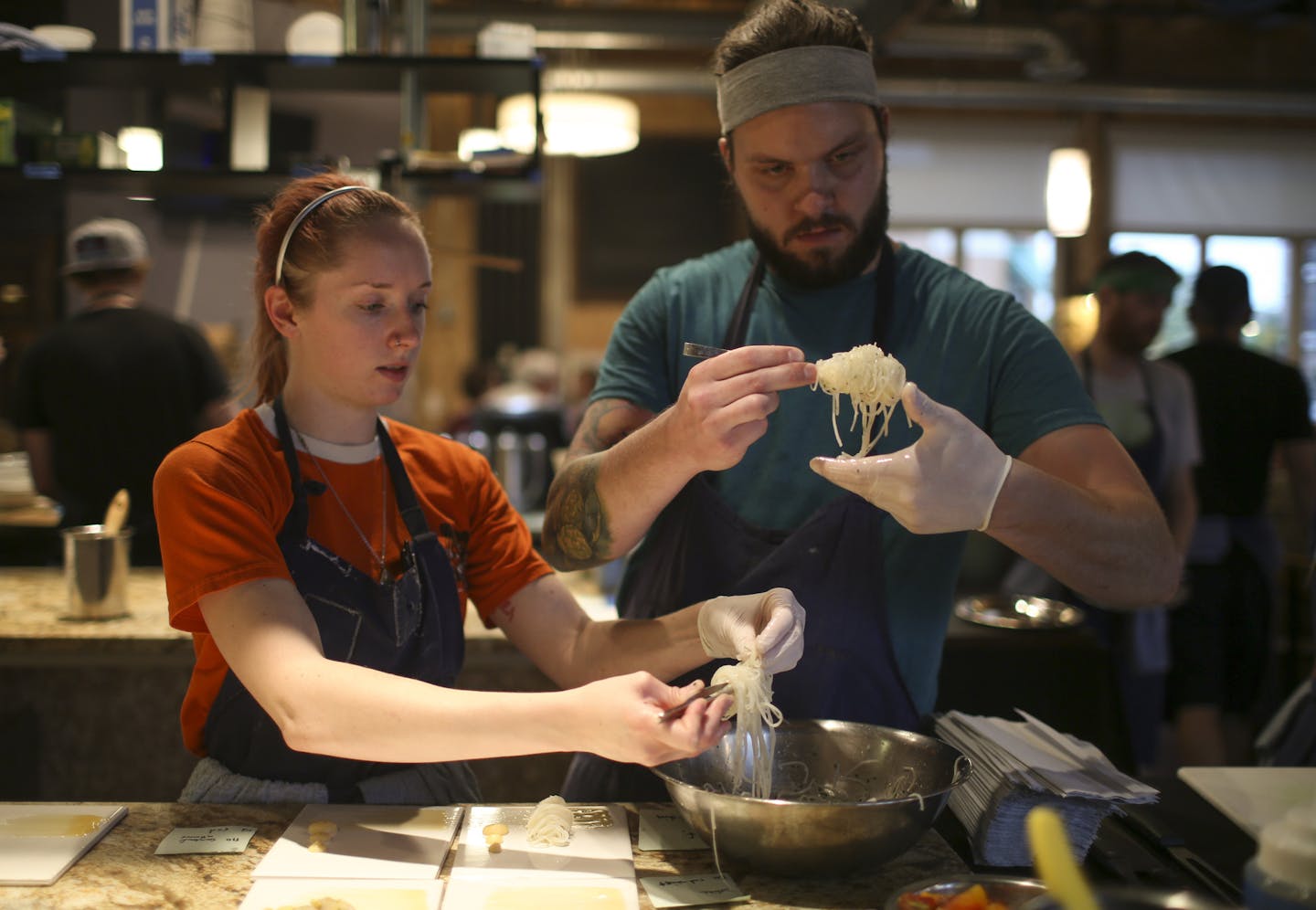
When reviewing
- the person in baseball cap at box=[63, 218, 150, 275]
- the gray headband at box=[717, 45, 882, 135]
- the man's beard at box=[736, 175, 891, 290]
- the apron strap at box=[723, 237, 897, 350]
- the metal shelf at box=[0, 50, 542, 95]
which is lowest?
the apron strap at box=[723, 237, 897, 350]

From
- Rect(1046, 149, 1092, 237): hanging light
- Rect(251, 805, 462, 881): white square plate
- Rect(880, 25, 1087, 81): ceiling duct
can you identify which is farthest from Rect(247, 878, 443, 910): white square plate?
Rect(880, 25, 1087, 81): ceiling duct

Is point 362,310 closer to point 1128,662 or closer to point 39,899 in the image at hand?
point 39,899

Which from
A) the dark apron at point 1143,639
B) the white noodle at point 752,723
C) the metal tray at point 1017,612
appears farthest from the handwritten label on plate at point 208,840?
the dark apron at point 1143,639

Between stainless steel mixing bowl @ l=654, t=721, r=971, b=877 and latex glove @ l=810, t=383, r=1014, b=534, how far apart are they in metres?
0.31

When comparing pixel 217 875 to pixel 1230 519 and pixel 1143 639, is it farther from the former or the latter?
pixel 1230 519

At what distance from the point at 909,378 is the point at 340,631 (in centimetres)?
99

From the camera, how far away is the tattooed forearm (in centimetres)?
185

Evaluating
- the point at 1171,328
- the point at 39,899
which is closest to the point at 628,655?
the point at 39,899

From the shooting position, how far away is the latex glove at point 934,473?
1.52m

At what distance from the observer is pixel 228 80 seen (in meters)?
3.40

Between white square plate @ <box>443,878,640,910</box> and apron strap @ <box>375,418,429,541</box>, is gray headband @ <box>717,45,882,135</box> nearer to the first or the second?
apron strap @ <box>375,418,429,541</box>

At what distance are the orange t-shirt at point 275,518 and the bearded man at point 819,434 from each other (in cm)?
12

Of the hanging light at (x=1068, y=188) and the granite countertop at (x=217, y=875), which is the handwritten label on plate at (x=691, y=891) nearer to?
the granite countertop at (x=217, y=875)

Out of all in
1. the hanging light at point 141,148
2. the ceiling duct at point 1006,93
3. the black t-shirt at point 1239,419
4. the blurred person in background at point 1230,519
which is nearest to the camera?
the hanging light at point 141,148
